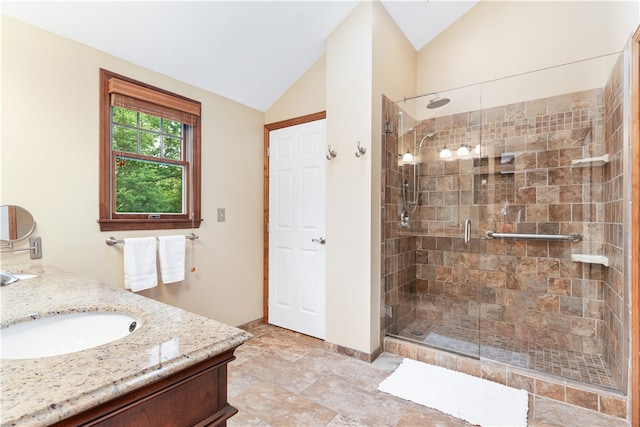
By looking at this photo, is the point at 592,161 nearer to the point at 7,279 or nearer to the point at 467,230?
the point at 467,230

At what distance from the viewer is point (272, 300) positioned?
10.5 ft

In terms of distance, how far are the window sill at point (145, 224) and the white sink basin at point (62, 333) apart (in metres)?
1.30

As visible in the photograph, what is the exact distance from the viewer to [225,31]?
2336mm

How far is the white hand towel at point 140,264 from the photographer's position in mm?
2172

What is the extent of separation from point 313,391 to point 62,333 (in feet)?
4.82

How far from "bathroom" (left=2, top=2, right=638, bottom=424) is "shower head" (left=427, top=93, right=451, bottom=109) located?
0.28 metres

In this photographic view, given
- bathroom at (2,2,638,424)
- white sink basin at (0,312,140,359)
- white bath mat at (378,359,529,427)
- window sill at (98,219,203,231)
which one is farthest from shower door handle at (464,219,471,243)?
white sink basin at (0,312,140,359)

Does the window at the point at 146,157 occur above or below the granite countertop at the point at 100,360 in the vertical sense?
above

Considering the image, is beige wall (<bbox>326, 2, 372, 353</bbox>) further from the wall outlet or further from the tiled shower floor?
the tiled shower floor

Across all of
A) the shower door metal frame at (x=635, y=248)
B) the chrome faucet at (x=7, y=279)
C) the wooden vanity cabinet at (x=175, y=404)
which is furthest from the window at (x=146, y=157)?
the shower door metal frame at (x=635, y=248)

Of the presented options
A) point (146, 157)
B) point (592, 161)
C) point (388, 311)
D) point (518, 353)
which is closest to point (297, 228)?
point (388, 311)

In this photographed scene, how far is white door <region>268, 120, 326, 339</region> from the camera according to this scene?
9.41ft

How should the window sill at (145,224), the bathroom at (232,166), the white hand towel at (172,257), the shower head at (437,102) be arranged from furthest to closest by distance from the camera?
the shower head at (437,102), the white hand towel at (172,257), the window sill at (145,224), the bathroom at (232,166)

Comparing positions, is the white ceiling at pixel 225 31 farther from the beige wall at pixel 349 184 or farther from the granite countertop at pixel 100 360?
the granite countertop at pixel 100 360
